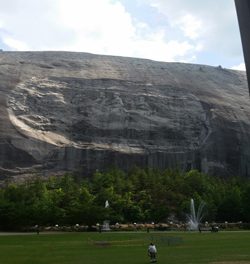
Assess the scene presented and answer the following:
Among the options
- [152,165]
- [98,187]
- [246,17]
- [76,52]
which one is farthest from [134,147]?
[246,17]

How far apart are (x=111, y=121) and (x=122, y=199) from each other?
31265 mm

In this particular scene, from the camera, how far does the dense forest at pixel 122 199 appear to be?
6119cm

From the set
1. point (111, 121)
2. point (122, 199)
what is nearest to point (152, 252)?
point (122, 199)

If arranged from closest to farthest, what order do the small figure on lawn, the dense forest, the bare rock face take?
the small figure on lawn < the dense forest < the bare rock face

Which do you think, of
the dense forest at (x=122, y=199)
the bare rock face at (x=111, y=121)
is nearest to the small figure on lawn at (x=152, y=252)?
the dense forest at (x=122, y=199)

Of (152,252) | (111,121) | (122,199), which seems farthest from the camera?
(111,121)

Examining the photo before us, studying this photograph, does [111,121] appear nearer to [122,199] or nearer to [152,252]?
[122,199]

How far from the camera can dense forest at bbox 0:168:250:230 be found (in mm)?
61188

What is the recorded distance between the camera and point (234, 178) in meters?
91.6

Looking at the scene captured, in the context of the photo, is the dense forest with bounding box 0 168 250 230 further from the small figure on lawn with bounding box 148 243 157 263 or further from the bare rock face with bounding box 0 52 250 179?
the small figure on lawn with bounding box 148 243 157 263

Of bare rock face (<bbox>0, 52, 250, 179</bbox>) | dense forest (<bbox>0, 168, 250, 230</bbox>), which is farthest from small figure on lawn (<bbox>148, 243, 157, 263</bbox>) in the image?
bare rock face (<bbox>0, 52, 250, 179</bbox>)

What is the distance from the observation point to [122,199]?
70.9 m

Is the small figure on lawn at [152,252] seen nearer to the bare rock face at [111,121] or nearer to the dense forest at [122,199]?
the dense forest at [122,199]

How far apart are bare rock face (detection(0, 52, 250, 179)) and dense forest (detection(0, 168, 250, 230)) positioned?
21.3 feet
